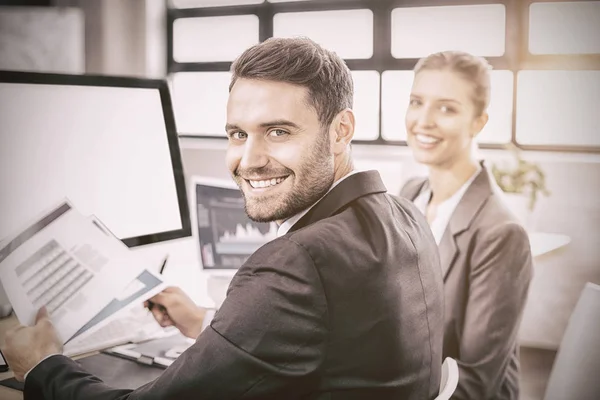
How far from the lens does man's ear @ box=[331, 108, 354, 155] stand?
140cm

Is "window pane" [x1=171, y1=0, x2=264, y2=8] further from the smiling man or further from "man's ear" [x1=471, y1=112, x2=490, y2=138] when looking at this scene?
"man's ear" [x1=471, y1=112, x2=490, y2=138]

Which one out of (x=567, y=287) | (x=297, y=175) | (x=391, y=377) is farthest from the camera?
(x=567, y=287)

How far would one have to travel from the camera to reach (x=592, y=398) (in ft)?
4.56

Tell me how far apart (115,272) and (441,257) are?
87 cm

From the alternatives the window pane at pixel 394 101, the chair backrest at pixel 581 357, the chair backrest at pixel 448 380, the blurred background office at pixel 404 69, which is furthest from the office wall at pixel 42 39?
the chair backrest at pixel 581 357

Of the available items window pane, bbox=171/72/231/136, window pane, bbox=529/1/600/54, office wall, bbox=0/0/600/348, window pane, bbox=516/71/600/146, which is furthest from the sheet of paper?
window pane, bbox=529/1/600/54

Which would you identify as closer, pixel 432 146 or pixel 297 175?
pixel 297 175

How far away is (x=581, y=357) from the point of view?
4.63 ft

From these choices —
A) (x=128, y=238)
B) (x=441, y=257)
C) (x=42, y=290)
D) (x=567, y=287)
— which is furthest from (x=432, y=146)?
(x=42, y=290)

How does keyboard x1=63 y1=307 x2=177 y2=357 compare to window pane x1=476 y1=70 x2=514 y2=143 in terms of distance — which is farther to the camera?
window pane x1=476 y1=70 x2=514 y2=143

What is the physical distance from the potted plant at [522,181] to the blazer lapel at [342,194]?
1.80 feet

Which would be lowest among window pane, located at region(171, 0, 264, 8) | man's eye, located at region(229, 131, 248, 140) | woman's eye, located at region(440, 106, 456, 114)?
man's eye, located at region(229, 131, 248, 140)

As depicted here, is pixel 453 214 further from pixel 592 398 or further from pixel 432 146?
pixel 592 398

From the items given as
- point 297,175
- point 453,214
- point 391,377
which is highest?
point 297,175
